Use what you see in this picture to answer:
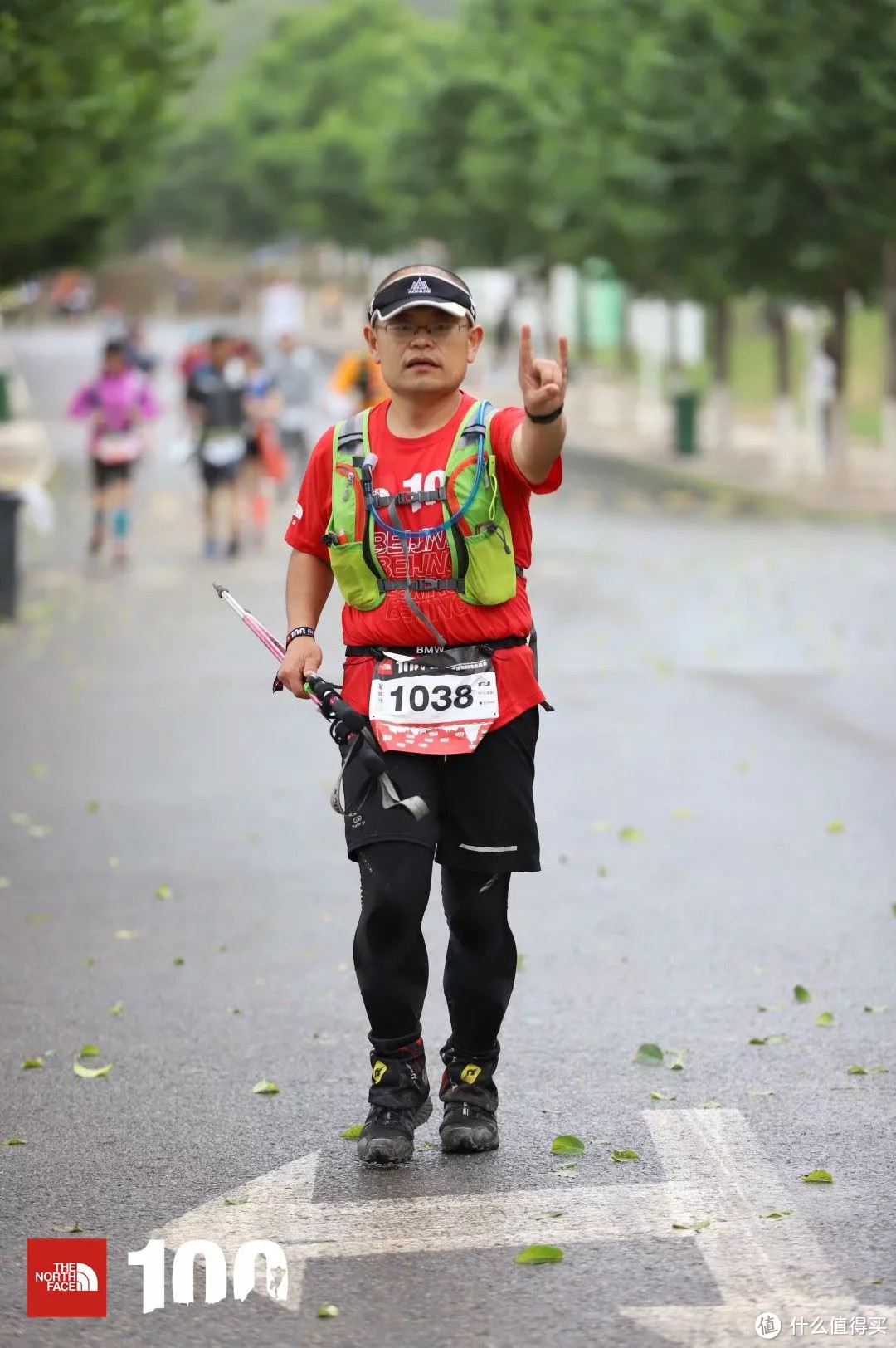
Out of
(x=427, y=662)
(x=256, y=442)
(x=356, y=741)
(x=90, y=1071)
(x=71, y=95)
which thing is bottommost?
(x=90, y=1071)

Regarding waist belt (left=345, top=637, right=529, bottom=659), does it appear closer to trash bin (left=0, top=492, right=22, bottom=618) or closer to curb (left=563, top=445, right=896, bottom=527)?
trash bin (left=0, top=492, right=22, bottom=618)

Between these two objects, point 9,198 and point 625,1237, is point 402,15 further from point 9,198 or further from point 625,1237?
point 625,1237

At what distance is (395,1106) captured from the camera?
A: 5.66 metres

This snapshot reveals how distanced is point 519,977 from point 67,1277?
295 centimetres

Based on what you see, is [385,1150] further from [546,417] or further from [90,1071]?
[546,417]

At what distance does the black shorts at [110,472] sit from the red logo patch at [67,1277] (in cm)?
1753

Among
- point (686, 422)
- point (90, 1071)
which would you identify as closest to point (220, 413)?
point (90, 1071)

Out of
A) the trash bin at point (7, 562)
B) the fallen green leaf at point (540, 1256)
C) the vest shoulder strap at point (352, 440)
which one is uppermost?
the vest shoulder strap at point (352, 440)

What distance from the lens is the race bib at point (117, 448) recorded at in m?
22.1

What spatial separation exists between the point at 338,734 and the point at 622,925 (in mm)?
3041

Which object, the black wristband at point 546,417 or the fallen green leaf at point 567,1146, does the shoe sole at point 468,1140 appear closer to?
the fallen green leaf at point 567,1146

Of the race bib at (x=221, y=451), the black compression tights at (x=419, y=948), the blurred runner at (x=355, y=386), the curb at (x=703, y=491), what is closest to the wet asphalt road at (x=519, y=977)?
the black compression tights at (x=419, y=948)

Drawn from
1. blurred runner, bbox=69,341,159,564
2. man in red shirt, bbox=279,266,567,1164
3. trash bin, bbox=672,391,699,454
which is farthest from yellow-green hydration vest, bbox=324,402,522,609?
trash bin, bbox=672,391,699,454

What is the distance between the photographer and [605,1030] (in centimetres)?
698
